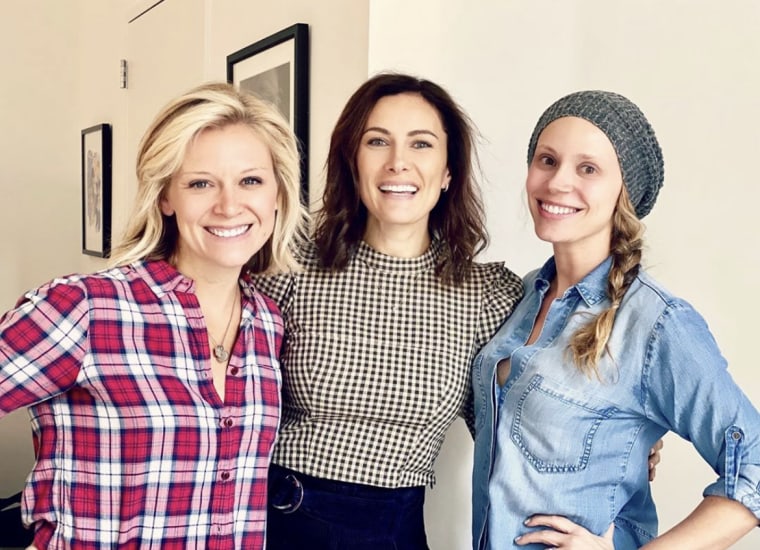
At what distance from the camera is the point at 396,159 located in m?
1.62

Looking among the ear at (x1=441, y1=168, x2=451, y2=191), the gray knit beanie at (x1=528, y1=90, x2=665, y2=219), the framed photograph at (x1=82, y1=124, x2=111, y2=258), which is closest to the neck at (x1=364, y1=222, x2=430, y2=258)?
the ear at (x1=441, y1=168, x2=451, y2=191)

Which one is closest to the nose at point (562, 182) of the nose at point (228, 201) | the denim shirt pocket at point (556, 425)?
the denim shirt pocket at point (556, 425)

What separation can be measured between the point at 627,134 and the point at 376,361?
63 cm

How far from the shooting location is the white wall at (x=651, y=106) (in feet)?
5.12

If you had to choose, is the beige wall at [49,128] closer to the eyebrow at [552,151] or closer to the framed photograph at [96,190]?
the framed photograph at [96,190]

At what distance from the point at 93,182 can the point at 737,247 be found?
346 centimetres

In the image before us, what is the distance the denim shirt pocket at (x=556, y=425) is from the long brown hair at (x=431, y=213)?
0.39 m

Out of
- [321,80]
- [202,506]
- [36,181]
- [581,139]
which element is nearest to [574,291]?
[581,139]

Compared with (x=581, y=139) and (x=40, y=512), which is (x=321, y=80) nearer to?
(x=581, y=139)

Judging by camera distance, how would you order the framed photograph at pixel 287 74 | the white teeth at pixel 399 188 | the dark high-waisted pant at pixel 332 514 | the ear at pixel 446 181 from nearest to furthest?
1. the dark high-waisted pant at pixel 332 514
2. the white teeth at pixel 399 188
3. the ear at pixel 446 181
4. the framed photograph at pixel 287 74

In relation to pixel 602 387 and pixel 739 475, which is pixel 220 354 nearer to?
pixel 602 387

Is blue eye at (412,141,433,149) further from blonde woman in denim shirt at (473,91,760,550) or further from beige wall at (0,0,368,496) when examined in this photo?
beige wall at (0,0,368,496)

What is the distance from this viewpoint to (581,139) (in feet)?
4.42

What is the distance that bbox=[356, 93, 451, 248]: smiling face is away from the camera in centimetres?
162
